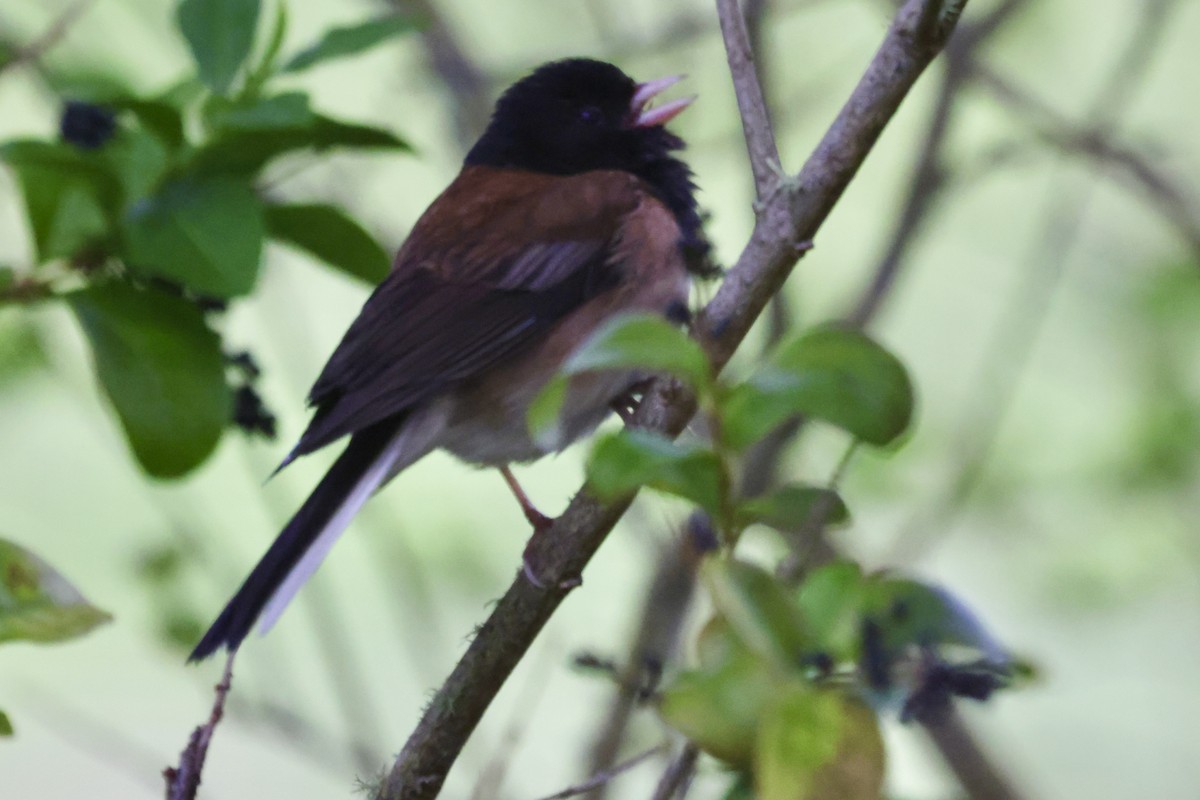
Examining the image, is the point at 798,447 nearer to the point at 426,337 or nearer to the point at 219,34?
the point at 426,337

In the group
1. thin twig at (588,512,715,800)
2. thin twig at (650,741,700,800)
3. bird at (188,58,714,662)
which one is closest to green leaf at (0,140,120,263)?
bird at (188,58,714,662)

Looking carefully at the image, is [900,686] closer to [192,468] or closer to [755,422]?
[755,422]

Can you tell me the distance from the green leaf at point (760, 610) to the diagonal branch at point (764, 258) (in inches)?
10.2

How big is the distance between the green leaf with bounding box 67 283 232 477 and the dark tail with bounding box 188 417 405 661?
20cm

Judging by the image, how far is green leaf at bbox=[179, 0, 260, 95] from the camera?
1.36 metres

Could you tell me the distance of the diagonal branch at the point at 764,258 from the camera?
3.57ft

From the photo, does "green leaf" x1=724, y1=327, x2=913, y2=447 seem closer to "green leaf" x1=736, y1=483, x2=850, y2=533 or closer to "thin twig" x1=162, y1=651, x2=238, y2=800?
"green leaf" x1=736, y1=483, x2=850, y2=533

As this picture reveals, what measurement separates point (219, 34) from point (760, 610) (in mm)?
878

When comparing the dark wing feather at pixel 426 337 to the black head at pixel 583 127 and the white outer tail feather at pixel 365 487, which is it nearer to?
the white outer tail feather at pixel 365 487

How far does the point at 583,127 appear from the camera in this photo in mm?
2277

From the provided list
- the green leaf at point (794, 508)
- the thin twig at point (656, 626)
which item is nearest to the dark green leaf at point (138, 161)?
the green leaf at point (794, 508)

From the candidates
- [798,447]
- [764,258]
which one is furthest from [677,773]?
[798,447]

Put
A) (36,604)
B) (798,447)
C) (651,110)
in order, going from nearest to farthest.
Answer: (36,604), (651,110), (798,447)

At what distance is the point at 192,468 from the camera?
1.31 m
